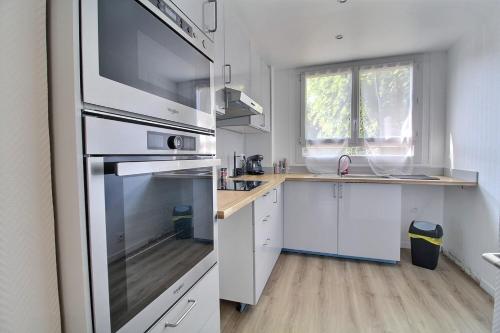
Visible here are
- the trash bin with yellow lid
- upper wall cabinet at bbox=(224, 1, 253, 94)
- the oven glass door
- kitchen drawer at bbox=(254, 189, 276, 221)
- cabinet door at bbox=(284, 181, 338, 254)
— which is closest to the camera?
the oven glass door

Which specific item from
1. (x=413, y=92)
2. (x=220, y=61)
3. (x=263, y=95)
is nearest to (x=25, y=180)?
(x=220, y=61)

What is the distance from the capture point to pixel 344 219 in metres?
2.57

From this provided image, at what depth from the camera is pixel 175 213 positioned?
0.79 m

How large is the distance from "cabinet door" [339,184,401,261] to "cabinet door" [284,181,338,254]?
4.1 inches

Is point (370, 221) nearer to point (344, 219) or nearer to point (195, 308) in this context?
point (344, 219)

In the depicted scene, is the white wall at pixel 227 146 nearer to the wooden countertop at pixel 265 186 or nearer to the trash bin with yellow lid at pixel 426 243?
the wooden countertop at pixel 265 186

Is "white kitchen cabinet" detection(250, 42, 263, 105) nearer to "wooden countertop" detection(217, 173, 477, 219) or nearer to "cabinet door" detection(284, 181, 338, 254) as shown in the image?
"wooden countertop" detection(217, 173, 477, 219)

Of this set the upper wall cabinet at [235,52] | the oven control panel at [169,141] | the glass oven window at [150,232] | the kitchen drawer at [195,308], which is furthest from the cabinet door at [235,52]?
the kitchen drawer at [195,308]

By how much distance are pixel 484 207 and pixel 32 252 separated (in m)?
2.93

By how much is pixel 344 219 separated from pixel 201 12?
2.37 meters

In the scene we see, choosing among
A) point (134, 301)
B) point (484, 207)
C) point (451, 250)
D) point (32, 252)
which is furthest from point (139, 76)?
point (451, 250)

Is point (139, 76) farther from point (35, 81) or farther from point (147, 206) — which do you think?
point (147, 206)

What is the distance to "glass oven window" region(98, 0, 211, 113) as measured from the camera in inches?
20.8

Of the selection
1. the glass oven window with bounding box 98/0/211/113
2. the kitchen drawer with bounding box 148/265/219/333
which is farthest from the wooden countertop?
the glass oven window with bounding box 98/0/211/113
